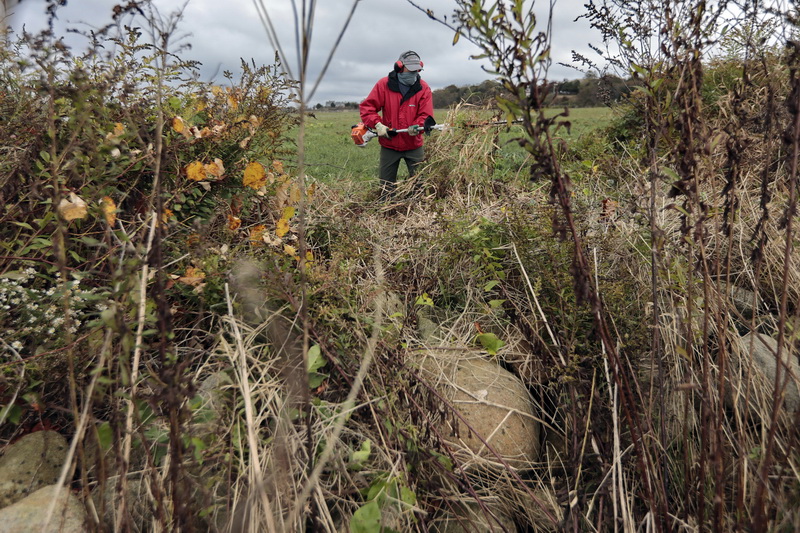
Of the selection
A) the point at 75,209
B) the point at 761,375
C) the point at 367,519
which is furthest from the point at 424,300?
the point at 75,209

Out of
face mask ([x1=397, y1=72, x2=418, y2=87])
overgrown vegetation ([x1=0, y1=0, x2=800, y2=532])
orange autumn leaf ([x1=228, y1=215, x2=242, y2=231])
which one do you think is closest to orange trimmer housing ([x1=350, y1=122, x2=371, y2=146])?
face mask ([x1=397, y1=72, x2=418, y2=87])

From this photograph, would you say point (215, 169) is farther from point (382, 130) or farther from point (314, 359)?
point (382, 130)

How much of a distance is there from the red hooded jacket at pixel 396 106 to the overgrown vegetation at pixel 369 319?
3432mm

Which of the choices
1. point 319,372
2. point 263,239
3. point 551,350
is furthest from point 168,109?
point 551,350

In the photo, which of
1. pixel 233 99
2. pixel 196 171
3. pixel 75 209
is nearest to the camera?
pixel 75 209

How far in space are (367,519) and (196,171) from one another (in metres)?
1.74

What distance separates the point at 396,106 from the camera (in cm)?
624

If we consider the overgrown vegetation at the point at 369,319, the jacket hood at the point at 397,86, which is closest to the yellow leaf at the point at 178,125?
the overgrown vegetation at the point at 369,319

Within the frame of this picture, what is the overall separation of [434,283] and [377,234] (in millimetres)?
622

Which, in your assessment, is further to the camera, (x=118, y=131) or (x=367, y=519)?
(x=118, y=131)

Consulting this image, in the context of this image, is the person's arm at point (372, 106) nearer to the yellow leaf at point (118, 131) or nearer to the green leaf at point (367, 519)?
the yellow leaf at point (118, 131)

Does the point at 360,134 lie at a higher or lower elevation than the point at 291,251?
higher

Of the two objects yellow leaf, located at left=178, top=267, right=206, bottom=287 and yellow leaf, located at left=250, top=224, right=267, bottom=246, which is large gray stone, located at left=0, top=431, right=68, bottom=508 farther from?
yellow leaf, located at left=250, top=224, right=267, bottom=246

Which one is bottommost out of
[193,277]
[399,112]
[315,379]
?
[315,379]
